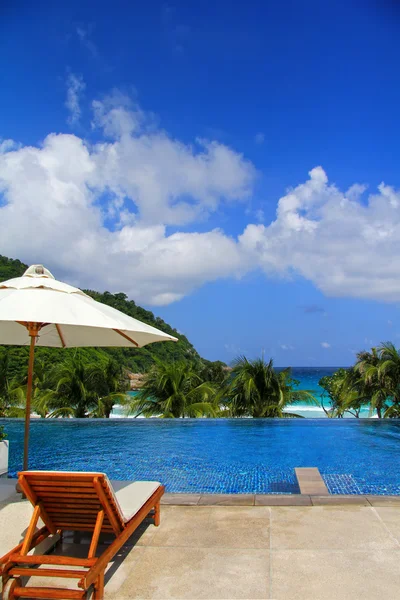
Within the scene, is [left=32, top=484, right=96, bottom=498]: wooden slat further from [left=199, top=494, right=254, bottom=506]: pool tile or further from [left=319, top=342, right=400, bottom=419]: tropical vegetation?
[left=319, top=342, right=400, bottom=419]: tropical vegetation

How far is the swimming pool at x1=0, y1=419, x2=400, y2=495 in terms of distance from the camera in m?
6.66

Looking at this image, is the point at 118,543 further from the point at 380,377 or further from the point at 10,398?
the point at 10,398

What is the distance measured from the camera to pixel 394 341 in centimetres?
1430

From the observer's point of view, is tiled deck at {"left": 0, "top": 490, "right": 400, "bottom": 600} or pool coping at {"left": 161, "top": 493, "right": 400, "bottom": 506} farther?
pool coping at {"left": 161, "top": 493, "right": 400, "bottom": 506}

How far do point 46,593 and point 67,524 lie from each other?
24.9 inches

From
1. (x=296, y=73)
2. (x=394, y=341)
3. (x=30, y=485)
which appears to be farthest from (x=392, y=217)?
(x=30, y=485)

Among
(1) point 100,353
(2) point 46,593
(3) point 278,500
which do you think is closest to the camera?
(2) point 46,593

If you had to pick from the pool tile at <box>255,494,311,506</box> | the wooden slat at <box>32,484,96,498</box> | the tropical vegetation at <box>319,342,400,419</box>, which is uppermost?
the tropical vegetation at <box>319,342,400,419</box>

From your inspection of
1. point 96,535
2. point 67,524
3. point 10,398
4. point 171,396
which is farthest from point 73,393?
point 96,535

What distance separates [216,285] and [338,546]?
61.5 feet

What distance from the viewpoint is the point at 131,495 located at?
3746mm

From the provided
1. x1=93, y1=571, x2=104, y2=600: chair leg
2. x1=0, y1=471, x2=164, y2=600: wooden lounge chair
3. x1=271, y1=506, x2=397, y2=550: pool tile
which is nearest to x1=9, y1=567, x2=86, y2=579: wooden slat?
x1=0, y1=471, x2=164, y2=600: wooden lounge chair

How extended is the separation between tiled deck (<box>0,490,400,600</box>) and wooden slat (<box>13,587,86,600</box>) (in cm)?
26

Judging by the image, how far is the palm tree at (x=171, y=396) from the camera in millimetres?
13344
